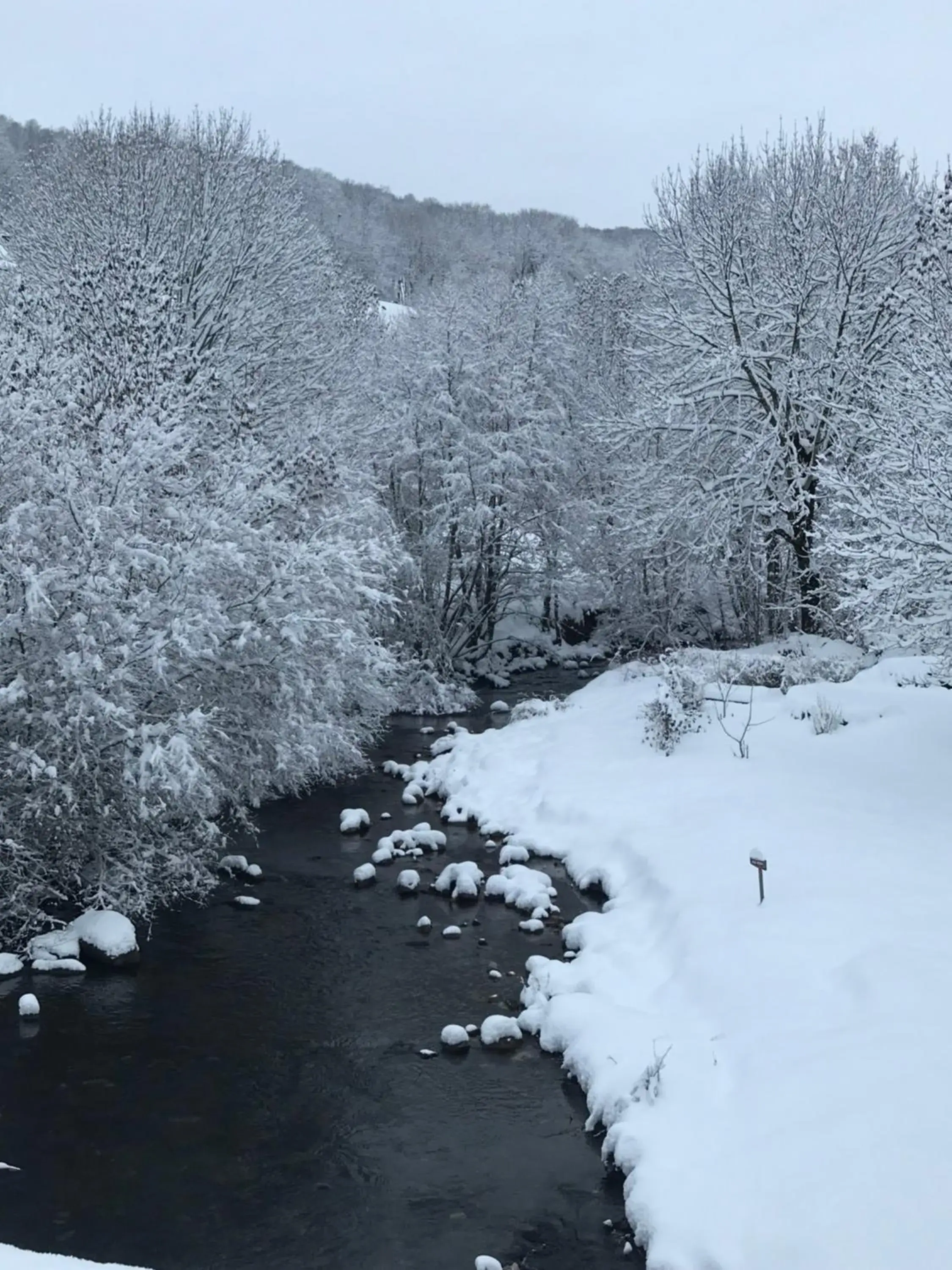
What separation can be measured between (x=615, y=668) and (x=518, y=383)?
28.2 ft

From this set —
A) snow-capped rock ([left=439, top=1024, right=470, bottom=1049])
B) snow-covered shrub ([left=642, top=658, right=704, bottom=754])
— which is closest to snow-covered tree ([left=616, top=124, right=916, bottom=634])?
snow-covered shrub ([left=642, top=658, right=704, bottom=754])

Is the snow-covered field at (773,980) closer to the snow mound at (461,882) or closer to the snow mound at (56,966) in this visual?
the snow mound at (461,882)

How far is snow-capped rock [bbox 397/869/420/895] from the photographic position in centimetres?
1288

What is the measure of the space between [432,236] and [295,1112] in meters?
99.8

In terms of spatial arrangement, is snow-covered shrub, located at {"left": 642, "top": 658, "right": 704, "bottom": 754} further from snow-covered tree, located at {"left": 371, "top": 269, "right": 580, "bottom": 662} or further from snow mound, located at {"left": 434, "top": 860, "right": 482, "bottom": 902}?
snow-covered tree, located at {"left": 371, "top": 269, "right": 580, "bottom": 662}

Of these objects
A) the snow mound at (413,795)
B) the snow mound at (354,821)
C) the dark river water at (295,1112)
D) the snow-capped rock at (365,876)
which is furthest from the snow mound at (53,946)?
the snow mound at (413,795)

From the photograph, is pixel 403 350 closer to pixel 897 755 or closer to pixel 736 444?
pixel 736 444

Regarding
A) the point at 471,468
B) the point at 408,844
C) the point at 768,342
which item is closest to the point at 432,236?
the point at 471,468

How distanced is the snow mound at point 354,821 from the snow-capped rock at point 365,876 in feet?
6.65

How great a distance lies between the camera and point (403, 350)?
3030 centimetres

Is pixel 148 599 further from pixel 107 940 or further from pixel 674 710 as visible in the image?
pixel 674 710

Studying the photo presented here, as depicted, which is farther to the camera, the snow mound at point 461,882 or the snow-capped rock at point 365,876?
the snow-capped rock at point 365,876

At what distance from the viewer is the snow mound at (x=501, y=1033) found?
912cm

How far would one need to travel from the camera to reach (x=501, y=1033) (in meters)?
9.16
